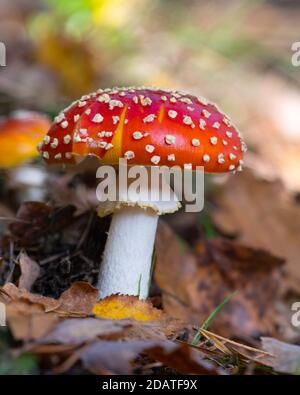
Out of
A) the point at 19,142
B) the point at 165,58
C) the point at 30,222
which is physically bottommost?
the point at 30,222

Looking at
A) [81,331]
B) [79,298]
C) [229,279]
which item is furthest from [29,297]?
[229,279]

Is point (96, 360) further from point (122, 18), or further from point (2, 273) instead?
point (122, 18)

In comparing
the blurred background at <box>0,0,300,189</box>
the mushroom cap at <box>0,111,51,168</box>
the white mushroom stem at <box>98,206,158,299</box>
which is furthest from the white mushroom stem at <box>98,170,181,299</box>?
the blurred background at <box>0,0,300,189</box>

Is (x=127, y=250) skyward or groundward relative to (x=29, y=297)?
skyward

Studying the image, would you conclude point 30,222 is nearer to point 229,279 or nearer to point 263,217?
point 229,279

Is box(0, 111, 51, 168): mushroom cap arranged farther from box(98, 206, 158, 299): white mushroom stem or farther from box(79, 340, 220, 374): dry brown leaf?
box(79, 340, 220, 374): dry brown leaf

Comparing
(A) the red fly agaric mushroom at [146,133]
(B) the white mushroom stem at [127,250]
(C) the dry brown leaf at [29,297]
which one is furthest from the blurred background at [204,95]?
(A) the red fly agaric mushroom at [146,133]

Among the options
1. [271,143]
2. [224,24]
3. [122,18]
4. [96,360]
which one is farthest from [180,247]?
[224,24]
